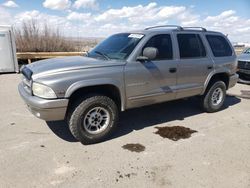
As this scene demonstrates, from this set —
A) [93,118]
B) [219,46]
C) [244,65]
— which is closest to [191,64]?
[219,46]

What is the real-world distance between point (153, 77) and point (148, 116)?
4.37 ft

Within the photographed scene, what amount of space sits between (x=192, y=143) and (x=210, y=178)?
1.08 metres

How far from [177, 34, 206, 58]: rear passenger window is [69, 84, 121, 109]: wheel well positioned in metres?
1.72

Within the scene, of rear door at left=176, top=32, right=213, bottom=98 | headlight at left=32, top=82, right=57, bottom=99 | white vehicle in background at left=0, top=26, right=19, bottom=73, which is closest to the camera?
headlight at left=32, top=82, right=57, bottom=99

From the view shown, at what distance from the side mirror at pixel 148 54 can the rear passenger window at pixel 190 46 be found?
0.96m

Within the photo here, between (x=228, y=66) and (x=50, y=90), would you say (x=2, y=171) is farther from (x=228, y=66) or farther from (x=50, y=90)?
(x=228, y=66)

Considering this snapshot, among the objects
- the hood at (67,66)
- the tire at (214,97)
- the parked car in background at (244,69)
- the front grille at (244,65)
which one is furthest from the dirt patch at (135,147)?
the front grille at (244,65)

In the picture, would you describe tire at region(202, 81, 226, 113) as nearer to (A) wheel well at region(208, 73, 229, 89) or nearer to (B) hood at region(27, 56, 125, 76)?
(A) wheel well at region(208, 73, 229, 89)

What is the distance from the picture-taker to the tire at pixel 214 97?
19.3 feet

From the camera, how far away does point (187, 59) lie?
515 centimetres

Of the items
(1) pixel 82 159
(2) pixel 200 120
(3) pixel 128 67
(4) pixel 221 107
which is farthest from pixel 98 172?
(4) pixel 221 107

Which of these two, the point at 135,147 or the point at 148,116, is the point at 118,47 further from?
the point at 135,147

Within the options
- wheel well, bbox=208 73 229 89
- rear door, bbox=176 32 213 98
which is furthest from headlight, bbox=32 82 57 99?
wheel well, bbox=208 73 229 89

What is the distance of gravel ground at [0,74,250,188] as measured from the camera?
3195 millimetres
